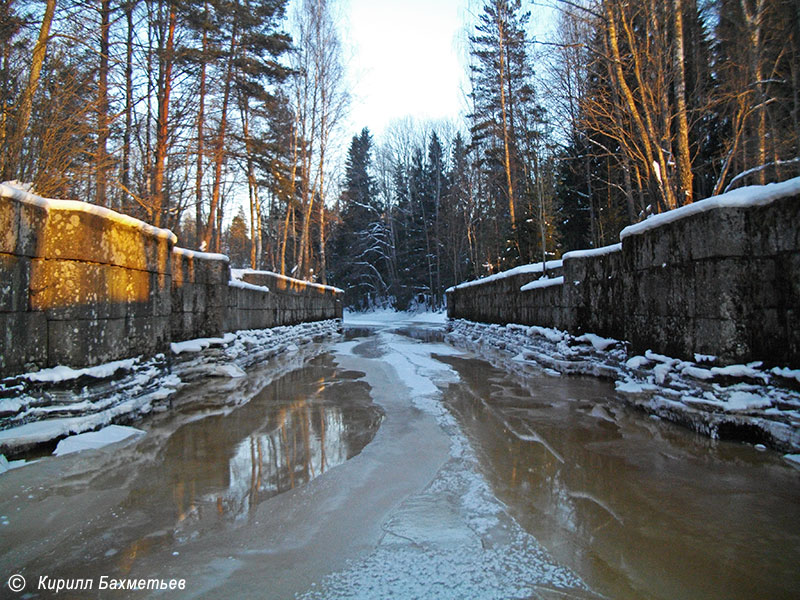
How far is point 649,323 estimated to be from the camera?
5973 mm

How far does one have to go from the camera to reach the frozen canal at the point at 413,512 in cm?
221

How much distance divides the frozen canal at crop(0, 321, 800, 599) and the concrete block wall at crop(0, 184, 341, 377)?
1.09m

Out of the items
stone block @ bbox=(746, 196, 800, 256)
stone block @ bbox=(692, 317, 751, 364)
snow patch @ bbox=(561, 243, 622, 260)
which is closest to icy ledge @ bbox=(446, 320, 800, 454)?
stone block @ bbox=(692, 317, 751, 364)

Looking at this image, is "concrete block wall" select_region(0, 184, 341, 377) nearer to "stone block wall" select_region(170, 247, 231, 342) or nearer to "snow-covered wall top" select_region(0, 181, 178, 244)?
"snow-covered wall top" select_region(0, 181, 178, 244)

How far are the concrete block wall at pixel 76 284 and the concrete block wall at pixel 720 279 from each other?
245 inches

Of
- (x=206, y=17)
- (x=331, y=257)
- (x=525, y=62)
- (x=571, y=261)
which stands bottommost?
(x=571, y=261)

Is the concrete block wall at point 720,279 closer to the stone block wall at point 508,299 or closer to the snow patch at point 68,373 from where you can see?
the stone block wall at point 508,299

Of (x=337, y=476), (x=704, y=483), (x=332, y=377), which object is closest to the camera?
(x=704, y=483)

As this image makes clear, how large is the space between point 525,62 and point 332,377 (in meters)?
20.5

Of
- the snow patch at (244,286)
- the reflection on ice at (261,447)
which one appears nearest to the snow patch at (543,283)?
the reflection on ice at (261,447)

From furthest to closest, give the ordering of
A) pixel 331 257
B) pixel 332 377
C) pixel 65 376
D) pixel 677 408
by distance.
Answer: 1. pixel 331 257
2. pixel 332 377
3. pixel 677 408
4. pixel 65 376

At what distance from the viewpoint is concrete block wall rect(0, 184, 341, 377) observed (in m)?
4.02

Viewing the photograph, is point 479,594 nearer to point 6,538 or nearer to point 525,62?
point 6,538

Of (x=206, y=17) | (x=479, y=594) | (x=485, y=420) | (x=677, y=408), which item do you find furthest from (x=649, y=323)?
(x=206, y=17)
